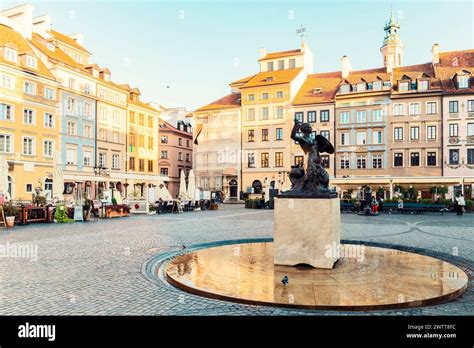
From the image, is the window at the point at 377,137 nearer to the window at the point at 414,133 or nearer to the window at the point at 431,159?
the window at the point at 414,133

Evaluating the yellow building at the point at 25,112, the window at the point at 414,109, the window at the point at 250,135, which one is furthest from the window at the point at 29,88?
the window at the point at 414,109

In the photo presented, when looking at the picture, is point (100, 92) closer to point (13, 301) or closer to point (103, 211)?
point (103, 211)

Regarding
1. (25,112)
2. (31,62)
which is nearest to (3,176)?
(25,112)

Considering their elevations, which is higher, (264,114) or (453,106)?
(264,114)

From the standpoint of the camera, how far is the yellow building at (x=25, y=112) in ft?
121

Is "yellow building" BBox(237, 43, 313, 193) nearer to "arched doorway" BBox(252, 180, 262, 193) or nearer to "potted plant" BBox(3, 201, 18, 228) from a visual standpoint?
"arched doorway" BBox(252, 180, 262, 193)

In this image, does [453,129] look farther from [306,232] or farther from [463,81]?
[306,232]

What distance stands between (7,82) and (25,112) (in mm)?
3334

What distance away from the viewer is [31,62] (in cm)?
3944

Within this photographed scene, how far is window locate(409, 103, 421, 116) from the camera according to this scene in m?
46.7

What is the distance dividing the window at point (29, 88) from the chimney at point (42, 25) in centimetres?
1248

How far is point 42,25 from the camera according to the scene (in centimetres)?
4859

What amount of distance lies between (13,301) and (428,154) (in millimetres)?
48063

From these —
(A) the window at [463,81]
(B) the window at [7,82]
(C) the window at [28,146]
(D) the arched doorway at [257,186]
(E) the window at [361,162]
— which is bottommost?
(D) the arched doorway at [257,186]
